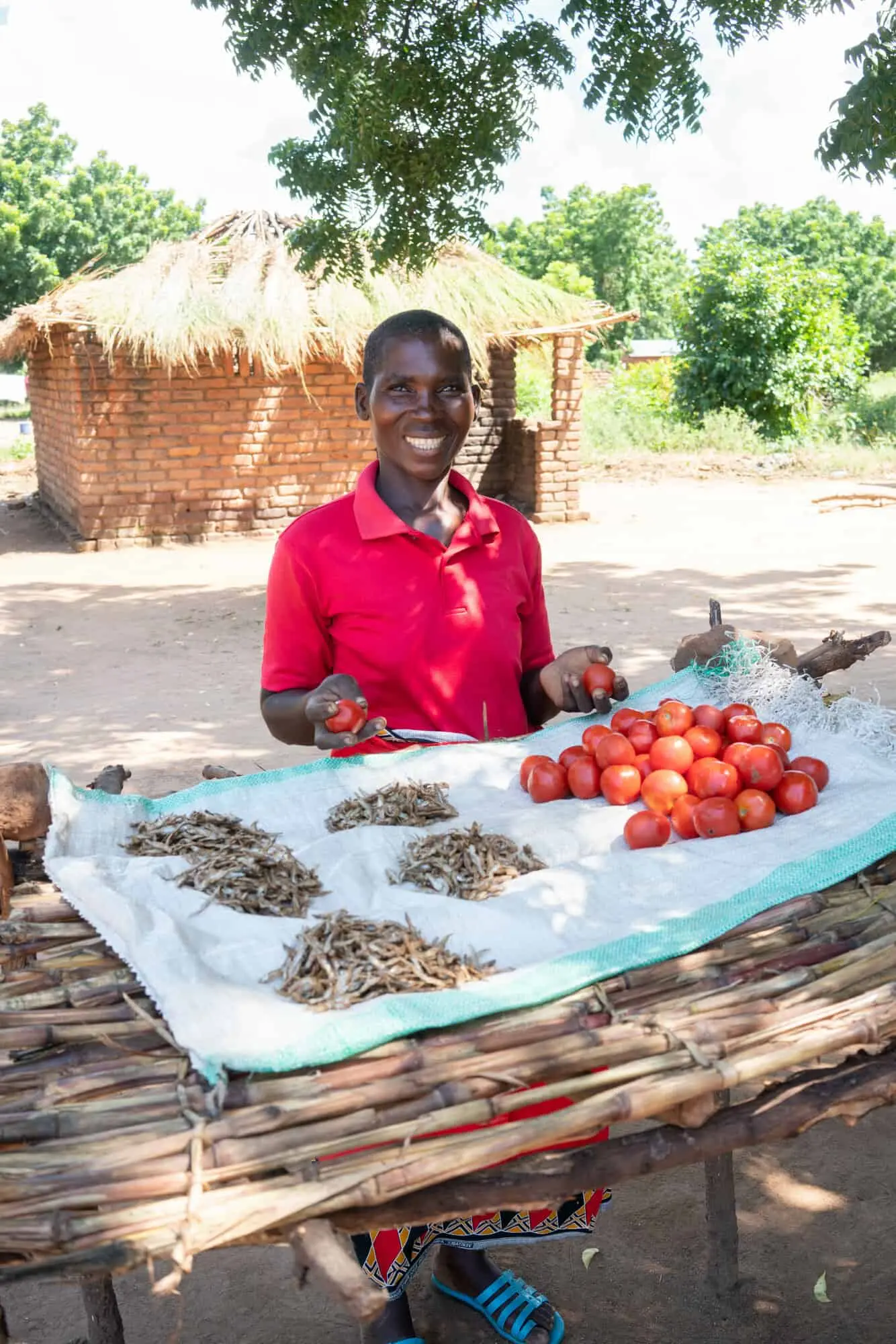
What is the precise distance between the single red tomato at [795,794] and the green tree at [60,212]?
2988 centimetres

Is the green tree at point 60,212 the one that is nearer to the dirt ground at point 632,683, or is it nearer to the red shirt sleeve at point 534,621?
the dirt ground at point 632,683

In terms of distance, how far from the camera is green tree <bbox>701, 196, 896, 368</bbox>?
32.2m

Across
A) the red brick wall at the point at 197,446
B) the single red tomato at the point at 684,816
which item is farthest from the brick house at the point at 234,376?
the single red tomato at the point at 684,816

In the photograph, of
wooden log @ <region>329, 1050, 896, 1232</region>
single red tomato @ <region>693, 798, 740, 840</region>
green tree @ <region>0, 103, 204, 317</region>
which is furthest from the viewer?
green tree @ <region>0, 103, 204, 317</region>

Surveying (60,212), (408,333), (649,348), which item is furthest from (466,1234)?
(649,348)

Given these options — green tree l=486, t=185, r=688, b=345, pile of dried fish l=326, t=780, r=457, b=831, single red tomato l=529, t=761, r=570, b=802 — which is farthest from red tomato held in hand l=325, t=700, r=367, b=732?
green tree l=486, t=185, r=688, b=345

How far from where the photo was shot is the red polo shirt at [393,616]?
2.78 meters

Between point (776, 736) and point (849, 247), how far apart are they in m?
39.9

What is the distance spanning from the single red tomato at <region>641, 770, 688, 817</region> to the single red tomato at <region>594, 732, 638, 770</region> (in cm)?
11

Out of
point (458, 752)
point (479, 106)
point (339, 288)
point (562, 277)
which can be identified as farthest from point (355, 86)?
point (562, 277)

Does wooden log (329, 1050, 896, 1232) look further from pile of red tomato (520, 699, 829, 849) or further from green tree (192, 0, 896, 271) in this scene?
green tree (192, 0, 896, 271)

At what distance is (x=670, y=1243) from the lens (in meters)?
2.88

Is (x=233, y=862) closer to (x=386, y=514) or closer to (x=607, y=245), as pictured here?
(x=386, y=514)

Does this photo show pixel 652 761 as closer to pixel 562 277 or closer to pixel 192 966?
pixel 192 966
